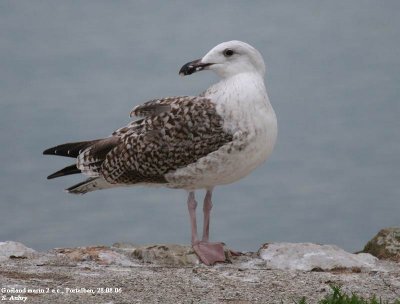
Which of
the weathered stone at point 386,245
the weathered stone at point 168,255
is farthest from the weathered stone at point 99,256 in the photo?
the weathered stone at point 386,245

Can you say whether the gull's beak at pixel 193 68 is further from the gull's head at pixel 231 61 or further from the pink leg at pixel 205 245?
the pink leg at pixel 205 245

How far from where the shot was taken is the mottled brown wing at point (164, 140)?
9.78 meters

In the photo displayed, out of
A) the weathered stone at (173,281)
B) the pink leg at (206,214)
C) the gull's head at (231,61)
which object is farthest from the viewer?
the pink leg at (206,214)

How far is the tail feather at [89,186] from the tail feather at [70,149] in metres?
0.42

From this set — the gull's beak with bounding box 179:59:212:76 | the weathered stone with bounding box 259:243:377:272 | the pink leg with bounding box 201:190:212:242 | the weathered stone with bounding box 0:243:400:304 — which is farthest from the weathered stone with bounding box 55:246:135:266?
the gull's beak with bounding box 179:59:212:76

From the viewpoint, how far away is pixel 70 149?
11453 millimetres

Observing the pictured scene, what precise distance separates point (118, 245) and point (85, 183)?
1171mm

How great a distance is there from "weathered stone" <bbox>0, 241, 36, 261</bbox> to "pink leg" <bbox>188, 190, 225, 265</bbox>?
2167mm

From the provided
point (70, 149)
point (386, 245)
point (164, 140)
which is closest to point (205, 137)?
point (164, 140)

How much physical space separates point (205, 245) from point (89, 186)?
183 cm

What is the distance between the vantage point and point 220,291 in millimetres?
8688

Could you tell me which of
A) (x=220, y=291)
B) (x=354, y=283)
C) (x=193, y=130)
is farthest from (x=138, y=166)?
(x=354, y=283)

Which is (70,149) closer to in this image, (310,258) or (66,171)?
(66,171)

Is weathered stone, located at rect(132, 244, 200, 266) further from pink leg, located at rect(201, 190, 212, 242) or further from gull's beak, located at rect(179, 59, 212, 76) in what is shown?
gull's beak, located at rect(179, 59, 212, 76)
